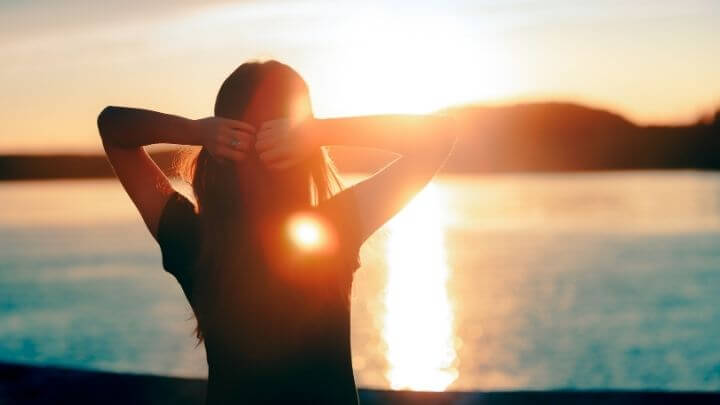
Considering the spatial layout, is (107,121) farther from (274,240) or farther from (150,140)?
(274,240)

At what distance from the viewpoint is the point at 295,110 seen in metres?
1.64

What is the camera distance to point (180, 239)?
1.73 meters

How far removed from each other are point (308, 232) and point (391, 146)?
0.27 m

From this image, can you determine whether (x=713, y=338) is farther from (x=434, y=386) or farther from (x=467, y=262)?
(x=467, y=262)

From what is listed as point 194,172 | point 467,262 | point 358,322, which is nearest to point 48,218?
point 467,262

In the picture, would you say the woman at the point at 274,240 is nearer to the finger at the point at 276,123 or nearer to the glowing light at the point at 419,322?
the finger at the point at 276,123

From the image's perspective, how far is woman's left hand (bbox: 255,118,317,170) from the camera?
5.03ft

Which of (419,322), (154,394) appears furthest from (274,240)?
(419,322)

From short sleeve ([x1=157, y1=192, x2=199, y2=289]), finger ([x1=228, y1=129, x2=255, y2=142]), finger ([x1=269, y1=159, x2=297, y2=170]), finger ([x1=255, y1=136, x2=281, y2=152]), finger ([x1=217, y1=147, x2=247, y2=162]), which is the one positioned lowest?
short sleeve ([x1=157, y1=192, x2=199, y2=289])

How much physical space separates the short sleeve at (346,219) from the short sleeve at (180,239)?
29 cm

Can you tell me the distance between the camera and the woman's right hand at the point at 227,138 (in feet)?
5.10

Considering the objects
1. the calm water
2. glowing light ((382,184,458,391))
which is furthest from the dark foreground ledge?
glowing light ((382,184,458,391))

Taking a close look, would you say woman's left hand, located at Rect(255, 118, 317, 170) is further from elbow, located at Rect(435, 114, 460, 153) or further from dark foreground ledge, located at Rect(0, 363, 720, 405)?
dark foreground ledge, located at Rect(0, 363, 720, 405)

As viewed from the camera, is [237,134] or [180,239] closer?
[237,134]
